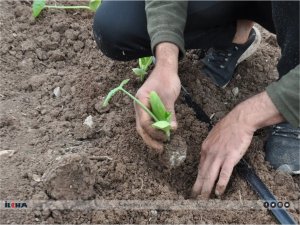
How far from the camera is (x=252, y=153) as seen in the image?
1.69 metres

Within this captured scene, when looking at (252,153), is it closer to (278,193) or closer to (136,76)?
(278,193)

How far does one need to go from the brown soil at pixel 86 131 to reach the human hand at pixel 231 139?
10 centimetres

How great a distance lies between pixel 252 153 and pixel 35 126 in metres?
0.77

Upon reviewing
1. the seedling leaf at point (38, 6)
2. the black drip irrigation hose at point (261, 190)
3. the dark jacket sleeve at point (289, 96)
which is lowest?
the black drip irrigation hose at point (261, 190)

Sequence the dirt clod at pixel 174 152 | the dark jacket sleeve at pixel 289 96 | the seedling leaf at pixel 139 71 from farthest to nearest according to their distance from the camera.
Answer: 1. the seedling leaf at pixel 139 71
2. the dirt clod at pixel 174 152
3. the dark jacket sleeve at pixel 289 96

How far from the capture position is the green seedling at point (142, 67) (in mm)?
1941

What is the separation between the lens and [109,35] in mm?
1843

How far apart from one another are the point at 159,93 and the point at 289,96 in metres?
0.38

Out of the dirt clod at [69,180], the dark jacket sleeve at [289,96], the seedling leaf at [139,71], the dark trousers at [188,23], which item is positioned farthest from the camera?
the seedling leaf at [139,71]

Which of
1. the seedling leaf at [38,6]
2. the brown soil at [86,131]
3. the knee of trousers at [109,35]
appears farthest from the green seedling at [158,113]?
the seedling leaf at [38,6]

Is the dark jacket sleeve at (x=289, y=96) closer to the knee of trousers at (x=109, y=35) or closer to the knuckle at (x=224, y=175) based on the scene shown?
the knuckle at (x=224, y=175)

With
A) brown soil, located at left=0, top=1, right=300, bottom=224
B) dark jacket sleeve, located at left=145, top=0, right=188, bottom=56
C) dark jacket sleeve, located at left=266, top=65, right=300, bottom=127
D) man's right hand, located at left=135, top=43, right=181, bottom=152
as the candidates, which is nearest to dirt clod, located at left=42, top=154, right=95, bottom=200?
brown soil, located at left=0, top=1, right=300, bottom=224

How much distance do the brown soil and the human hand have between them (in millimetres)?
100

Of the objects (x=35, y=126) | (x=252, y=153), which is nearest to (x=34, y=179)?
(x=35, y=126)
